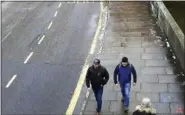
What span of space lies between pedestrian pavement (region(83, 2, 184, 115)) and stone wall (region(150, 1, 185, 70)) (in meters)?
0.34

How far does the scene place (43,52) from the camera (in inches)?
700

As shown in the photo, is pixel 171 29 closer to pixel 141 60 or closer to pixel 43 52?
pixel 141 60

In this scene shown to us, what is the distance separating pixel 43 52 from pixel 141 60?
15.6 feet

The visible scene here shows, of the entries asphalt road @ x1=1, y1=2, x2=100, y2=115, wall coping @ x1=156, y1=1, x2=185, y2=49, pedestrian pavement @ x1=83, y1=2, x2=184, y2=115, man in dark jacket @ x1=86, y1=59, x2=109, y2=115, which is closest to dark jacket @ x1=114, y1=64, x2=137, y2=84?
man in dark jacket @ x1=86, y1=59, x2=109, y2=115

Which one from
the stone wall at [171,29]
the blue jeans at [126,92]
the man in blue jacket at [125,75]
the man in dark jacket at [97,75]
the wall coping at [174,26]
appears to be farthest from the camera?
the wall coping at [174,26]

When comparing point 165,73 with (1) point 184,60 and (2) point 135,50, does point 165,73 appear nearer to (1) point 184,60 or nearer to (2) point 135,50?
(1) point 184,60

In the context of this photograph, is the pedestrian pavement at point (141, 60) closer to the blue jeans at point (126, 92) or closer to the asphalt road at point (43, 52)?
the blue jeans at point (126, 92)

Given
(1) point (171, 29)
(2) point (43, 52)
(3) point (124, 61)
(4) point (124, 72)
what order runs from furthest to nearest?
1. (2) point (43, 52)
2. (1) point (171, 29)
3. (4) point (124, 72)
4. (3) point (124, 61)

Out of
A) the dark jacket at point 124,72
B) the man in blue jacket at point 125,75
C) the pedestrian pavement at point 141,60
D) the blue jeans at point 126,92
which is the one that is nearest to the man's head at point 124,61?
the man in blue jacket at point 125,75

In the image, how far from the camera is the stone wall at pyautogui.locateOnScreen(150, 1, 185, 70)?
1394 cm

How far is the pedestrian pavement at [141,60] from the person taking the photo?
11945mm

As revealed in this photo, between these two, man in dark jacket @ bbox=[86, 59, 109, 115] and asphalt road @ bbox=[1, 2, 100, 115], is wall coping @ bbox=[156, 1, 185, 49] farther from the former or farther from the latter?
man in dark jacket @ bbox=[86, 59, 109, 115]

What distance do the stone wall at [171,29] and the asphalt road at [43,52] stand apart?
3.29 metres

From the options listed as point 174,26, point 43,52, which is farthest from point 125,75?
point 43,52
